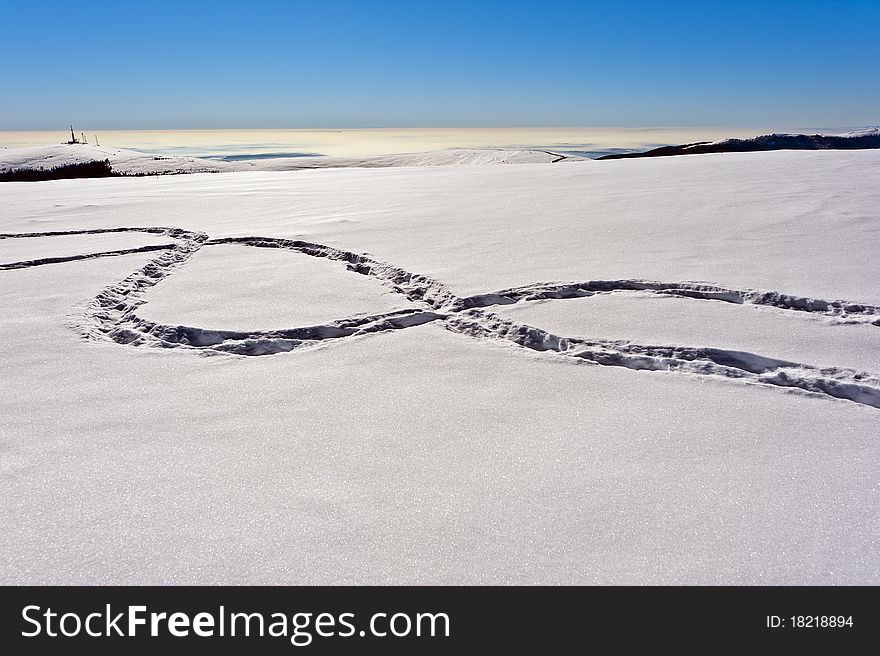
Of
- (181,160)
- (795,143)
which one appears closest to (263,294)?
(795,143)

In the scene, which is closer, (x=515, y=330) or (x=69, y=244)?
(x=515, y=330)

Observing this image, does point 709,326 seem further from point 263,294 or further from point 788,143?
point 788,143

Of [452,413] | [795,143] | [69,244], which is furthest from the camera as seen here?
[795,143]

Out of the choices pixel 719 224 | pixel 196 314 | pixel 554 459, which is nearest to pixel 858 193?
pixel 719 224

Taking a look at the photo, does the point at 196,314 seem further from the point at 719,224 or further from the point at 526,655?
the point at 719,224

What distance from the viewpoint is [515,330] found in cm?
184

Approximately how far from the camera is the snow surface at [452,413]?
3.17 ft

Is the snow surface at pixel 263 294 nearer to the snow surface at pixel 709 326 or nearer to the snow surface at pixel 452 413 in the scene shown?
the snow surface at pixel 452 413

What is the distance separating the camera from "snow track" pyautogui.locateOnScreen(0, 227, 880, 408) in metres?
1.52

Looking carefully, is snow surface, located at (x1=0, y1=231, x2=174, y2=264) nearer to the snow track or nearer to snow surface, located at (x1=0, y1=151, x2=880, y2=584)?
snow surface, located at (x1=0, y1=151, x2=880, y2=584)

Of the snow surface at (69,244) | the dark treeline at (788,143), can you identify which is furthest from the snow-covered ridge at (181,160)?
the snow surface at (69,244)

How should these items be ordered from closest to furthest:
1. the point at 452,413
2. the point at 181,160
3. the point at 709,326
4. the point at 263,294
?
the point at 452,413
the point at 709,326
the point at 263,294
the point at 181,160

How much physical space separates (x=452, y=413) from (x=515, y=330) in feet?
1.80

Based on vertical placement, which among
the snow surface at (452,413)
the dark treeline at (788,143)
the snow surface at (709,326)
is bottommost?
the snow surface at (452,413)
